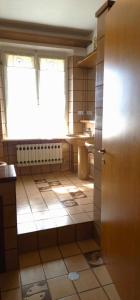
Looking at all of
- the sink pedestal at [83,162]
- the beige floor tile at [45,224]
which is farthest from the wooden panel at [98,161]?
the sink pedestal at [83,162]

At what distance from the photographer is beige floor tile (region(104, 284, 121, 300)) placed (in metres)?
1.42

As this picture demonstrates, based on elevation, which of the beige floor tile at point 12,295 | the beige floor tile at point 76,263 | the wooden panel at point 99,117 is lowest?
the beige floor tile at point 12,295

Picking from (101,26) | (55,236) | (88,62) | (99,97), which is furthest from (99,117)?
(88,62)

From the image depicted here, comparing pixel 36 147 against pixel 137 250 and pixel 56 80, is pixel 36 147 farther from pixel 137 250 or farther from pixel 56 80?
pixel 137 250

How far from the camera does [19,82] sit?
Result: 3.49 m

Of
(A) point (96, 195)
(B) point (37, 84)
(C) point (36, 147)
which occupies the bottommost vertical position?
(A) point (96, 195)

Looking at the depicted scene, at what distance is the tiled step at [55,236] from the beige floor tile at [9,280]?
258mm

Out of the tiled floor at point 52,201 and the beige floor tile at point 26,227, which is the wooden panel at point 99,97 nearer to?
the tiled floor at point 52,201

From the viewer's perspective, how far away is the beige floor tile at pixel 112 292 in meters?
1.42

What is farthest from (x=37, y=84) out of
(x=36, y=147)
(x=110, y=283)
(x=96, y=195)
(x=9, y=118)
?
(x=110, y=283)

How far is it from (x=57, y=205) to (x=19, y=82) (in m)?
2.13

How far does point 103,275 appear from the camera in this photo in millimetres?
1622

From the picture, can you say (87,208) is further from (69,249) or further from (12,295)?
(12,295)

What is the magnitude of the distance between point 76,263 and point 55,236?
324mm
